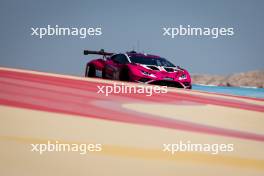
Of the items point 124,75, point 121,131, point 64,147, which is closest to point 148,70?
point 124,75

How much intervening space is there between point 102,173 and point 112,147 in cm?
29

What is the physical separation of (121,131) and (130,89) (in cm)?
127

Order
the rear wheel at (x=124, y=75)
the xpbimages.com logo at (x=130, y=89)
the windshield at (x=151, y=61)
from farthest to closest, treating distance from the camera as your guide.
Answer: the rear wheel at (x=124, y=75)
the windshield at (x=151, y=61)
the xpbimages.com logo at (x=130, y=89)

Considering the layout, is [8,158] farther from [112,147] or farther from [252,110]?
[252,110]

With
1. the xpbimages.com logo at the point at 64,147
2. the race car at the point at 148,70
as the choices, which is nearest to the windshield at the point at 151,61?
the race car at the point at 148,70

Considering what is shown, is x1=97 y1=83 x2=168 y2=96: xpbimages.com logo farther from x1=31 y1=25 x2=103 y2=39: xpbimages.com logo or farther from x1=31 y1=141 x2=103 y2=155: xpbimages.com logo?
x1=31 y1=141 x2=103 y2=155: xpbimages.com logo

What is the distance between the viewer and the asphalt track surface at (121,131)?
134cm

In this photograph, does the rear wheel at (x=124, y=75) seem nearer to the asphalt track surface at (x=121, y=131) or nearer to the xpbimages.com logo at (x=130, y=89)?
the xpbimages.com logo at (x=130, y=89)

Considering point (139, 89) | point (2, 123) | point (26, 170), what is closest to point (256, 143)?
point (26, 170)

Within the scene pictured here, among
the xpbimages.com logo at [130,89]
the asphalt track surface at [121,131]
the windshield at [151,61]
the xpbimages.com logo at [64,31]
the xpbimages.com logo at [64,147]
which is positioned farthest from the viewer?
the windshield at [151,61]

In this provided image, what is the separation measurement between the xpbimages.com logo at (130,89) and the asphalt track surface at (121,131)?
6cm

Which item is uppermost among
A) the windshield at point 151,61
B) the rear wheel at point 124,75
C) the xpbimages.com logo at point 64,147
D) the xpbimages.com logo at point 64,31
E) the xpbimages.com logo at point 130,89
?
the xpbimages.com logo at point 64,31

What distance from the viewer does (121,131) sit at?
179cm

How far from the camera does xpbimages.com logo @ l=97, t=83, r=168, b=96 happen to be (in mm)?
2884
